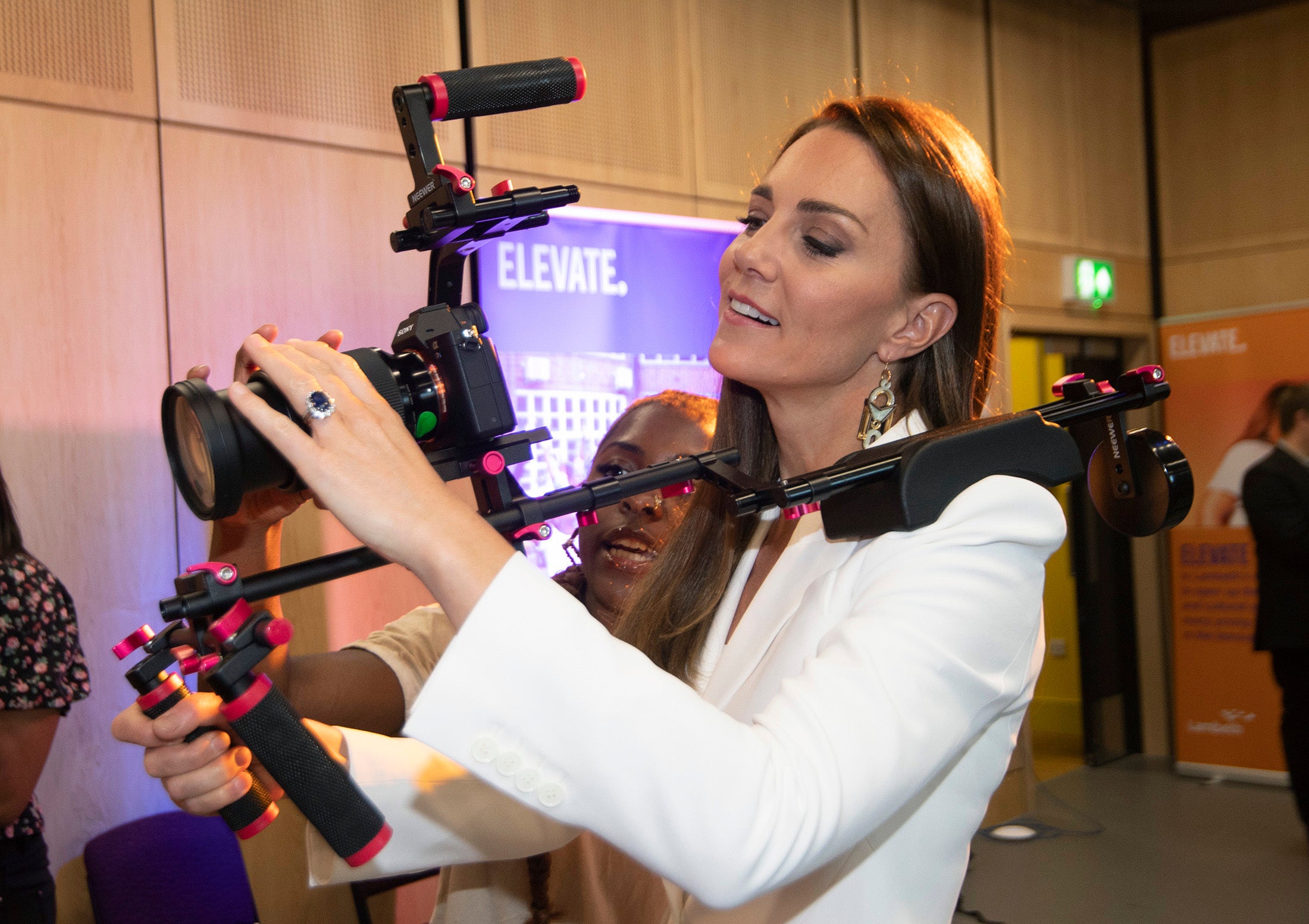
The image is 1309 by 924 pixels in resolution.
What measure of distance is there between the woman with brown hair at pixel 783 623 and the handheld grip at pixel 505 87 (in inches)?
10.3

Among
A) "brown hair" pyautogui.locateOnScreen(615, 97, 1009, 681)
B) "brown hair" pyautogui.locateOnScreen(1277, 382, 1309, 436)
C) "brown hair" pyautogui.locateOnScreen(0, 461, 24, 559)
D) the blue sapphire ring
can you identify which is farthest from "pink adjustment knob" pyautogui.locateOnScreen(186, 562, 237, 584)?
"brown hair" pyautogui.locateOnScreen(1277, 382, 1309, 436)

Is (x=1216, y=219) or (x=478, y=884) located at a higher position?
(x=1216, y=219)

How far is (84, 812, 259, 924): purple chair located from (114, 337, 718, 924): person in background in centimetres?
96

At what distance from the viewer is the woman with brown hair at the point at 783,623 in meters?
0.74

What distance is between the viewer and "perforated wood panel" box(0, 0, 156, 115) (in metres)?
2.52

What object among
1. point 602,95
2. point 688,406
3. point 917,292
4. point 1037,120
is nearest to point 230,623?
point 917,292

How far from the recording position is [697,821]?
0.72 metres

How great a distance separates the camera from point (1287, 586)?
3.88 m

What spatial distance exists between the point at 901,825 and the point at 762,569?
1.41 feet

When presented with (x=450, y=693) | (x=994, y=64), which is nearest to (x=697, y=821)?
(x=450, y=693)

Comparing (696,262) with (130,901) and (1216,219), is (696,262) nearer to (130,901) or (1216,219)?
(130,901)

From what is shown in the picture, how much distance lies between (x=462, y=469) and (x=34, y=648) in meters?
1.59

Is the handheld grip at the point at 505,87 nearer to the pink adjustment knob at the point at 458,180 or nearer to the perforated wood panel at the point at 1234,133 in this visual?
the pink adjustment knob at the point at 458,180

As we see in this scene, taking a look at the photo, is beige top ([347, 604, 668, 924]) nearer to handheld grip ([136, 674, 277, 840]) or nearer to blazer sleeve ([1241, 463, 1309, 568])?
handheld grip ([136, 674, 277, 840])
